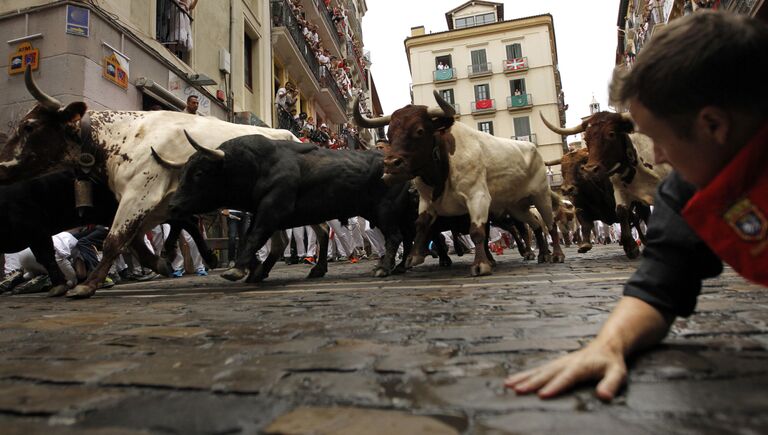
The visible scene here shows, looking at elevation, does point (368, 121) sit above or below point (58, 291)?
above

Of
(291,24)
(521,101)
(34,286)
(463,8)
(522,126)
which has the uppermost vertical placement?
(463,8)

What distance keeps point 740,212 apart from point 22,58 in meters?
12.3

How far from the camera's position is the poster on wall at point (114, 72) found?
33.3 feet

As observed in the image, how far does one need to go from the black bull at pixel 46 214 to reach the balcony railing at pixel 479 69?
43.0 m

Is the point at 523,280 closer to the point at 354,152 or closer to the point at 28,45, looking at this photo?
the point at 354,152

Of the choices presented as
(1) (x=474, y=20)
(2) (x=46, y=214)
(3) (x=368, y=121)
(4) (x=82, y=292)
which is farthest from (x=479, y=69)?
(4) (x=82, y=292)

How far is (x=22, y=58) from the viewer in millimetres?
9914

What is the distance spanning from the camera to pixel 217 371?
5.48ft

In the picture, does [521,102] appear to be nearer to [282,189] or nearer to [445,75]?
[445,75]

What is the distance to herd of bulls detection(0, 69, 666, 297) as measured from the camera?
5.54m

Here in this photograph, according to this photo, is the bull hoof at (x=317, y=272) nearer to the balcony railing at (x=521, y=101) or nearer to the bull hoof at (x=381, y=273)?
the bull hoof at (x=381, y=273)

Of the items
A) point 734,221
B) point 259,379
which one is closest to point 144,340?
point 259,379

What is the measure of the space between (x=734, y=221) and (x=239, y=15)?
59.0 feet

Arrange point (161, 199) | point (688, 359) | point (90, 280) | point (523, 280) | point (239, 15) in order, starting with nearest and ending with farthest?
point (688, 359) < point (523, 280) < point (90, 280) < point (161, 199) < point (239, 15)
